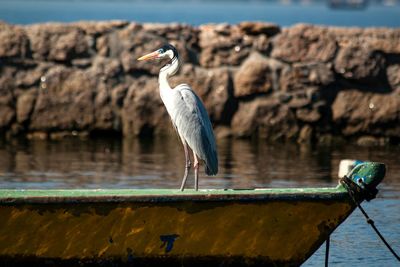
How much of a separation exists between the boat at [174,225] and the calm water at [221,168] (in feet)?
4.78

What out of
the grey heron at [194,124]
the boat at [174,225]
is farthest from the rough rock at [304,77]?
the boat at [174,225]

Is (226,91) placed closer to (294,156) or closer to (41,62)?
(294,156)

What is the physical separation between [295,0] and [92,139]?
181087mm

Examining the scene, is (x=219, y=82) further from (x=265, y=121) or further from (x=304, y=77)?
(x=304, y=77)

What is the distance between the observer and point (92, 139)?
62.1ft

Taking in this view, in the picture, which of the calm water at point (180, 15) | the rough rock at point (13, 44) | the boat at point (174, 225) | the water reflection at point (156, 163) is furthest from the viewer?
the calm water at point (180, 15)

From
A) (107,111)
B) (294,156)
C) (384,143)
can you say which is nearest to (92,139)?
(107,111)

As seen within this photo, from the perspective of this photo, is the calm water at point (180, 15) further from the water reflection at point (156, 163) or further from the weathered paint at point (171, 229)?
the weathered paint at point (171, 229)

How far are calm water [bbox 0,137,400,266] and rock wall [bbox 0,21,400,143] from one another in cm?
35

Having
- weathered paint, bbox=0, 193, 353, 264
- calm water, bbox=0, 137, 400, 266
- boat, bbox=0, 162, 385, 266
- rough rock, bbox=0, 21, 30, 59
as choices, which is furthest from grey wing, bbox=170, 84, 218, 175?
rough rock, bbox=0, 21, 30, 59

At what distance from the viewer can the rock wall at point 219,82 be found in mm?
18578

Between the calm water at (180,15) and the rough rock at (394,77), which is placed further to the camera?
the calm water at (180,15)

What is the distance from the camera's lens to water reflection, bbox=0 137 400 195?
50.5ft

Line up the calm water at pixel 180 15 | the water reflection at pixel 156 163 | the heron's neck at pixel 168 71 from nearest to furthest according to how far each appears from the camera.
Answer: the heron's neck at pixel 168 71
the water reflection at pixel 156 163
the calm water at pixel 180 15
